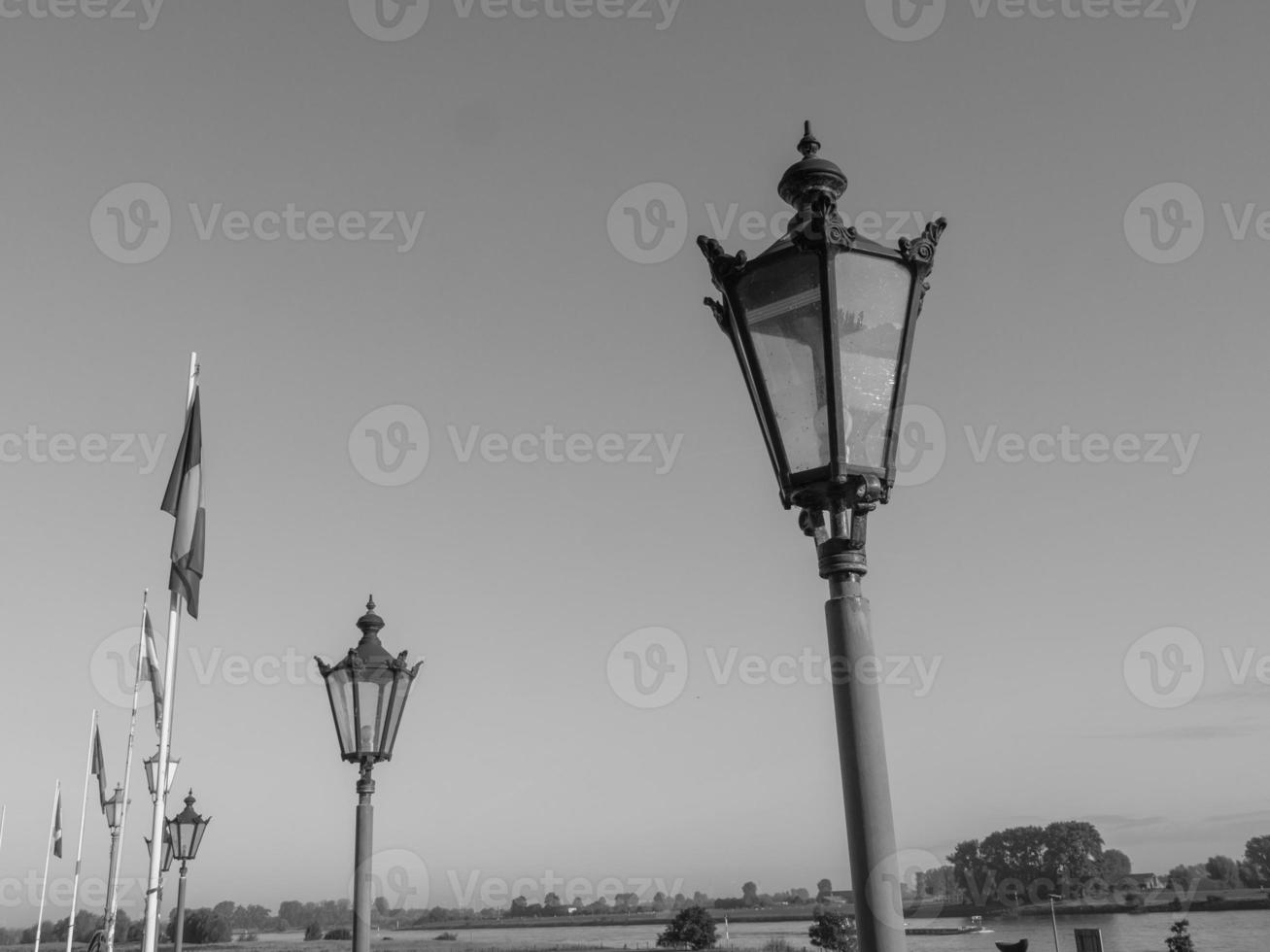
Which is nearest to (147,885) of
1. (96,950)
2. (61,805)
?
(96,950)

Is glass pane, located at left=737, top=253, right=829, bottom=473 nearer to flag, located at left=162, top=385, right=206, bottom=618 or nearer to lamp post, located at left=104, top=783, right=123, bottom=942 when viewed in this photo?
flag, located at left=162, top=385, right=206, bottom=618

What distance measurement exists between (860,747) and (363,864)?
7.50m

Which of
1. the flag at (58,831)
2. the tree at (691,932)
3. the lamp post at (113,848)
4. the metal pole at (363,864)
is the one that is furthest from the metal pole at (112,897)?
the tree at (691,932)

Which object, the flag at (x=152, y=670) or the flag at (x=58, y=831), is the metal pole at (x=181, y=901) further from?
the flag at (x=58, y=831)

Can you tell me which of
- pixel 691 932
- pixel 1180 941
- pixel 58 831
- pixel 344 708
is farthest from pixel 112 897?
pixel 691 932

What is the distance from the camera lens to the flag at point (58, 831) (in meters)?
36.3

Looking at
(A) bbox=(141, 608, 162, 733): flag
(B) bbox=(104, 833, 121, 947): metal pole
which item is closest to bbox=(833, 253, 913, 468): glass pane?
(A) bbox=(141, 608, 162, 733): flag

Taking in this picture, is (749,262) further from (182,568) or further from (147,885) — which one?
(147,885)

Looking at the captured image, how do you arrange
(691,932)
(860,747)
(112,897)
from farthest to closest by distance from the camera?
(691,932) → (112,897) → (860,747)

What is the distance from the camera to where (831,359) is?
3.44m

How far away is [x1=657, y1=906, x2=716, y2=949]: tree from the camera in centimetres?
7231

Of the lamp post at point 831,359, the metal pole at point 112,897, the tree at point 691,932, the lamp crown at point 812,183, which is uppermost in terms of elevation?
the lamp crown at point 812,183

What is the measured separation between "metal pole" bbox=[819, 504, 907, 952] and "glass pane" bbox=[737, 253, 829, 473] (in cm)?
27

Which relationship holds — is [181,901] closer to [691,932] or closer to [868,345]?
[868,345]
